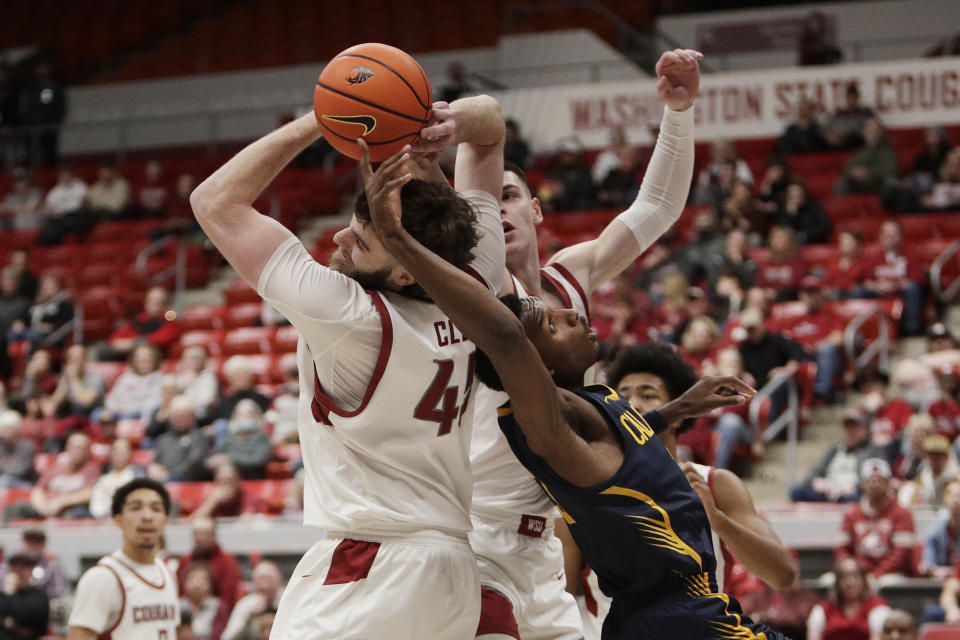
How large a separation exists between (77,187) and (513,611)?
15.9 metres

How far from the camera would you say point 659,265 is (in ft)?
42.5

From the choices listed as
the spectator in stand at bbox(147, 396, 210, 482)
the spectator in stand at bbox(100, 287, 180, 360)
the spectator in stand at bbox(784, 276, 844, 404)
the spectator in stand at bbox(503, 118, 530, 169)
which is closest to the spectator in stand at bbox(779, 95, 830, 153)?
the spectator in stand at bbox(503, 118, 530, 169)

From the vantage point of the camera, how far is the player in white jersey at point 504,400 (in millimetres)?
4004

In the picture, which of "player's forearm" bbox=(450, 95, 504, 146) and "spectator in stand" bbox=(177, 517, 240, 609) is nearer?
"player's forearm" bbox=(450, 95, 504, 146)

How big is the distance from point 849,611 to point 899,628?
70 cm

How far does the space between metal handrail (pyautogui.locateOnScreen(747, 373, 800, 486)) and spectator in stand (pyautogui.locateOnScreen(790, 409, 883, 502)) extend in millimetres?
374

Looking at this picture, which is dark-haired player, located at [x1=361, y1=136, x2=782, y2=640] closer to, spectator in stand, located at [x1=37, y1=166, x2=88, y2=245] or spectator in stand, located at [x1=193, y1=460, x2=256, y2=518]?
spectator in stand, located at [x1=193, y1=460, x2=256, y2=518]

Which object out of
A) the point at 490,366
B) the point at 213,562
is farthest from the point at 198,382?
A: the point at 490,366

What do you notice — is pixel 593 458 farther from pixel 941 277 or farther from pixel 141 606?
pixel 941 277

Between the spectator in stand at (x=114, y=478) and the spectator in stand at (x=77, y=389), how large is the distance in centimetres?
209

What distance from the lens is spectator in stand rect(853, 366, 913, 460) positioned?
978 centimetres

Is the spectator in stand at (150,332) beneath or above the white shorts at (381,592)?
above

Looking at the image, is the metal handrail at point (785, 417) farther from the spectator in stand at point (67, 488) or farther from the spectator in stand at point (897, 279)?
the spectator in stand at point (67, 488)

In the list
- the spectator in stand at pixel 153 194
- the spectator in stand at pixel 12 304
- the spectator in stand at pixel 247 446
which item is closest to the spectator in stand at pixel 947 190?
the spectator in stand at pixel 247 446
